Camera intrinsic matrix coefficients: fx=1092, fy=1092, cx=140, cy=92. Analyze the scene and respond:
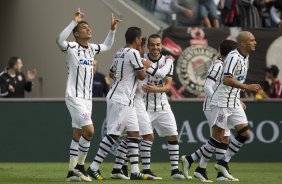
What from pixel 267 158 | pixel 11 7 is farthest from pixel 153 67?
pixel 11 7

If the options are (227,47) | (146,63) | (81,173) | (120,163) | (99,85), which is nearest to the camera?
(81,173)

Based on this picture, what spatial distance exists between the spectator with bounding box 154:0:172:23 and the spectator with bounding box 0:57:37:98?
4205mm

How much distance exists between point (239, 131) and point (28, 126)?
703cm

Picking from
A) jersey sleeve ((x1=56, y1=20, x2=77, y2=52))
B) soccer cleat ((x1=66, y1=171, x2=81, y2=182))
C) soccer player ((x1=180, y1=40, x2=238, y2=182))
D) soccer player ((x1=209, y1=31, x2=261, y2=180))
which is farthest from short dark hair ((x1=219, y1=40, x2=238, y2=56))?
soccer cleat ((x1=66, y1=171, x2=81, y2=182))

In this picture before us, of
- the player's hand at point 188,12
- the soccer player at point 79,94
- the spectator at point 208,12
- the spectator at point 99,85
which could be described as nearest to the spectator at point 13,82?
the spectator at point 99,85

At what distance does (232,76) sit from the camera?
57.6 ft

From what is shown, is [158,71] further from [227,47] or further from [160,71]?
[227,47]

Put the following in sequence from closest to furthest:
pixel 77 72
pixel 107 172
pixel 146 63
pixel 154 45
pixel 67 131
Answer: pixel 77 72 < pixel 146 63 < pixel 154 45 < pixel 107 172 < pixel 67 131

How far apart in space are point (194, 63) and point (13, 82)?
15.8 ft

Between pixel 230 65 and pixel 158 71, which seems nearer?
pixel 230 65

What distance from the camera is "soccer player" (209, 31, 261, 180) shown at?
695 inches

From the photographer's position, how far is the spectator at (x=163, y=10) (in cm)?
2706

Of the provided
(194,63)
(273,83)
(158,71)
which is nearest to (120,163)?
(158,71)

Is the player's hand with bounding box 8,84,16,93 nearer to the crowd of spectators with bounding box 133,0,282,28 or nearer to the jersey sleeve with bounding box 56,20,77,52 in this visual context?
the crowd of spectators with bounding box 133,0,282,28
